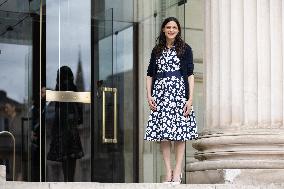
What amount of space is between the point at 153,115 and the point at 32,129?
118 inches

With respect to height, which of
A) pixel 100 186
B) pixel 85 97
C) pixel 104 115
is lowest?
pixel 100 186

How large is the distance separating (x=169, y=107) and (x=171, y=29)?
2.81 ft

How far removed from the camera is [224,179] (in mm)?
11516

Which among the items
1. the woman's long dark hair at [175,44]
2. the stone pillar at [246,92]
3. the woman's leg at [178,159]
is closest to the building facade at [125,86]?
the stone pillar at [246,92]

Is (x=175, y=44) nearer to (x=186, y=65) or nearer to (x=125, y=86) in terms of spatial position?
(x=186, y=65)

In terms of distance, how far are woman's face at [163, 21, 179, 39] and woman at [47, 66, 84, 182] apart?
3.10m

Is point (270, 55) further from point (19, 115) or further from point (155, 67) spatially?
point (19, 115)

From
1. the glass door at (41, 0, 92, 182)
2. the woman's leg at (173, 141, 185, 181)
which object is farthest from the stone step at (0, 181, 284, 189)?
the glass door at (41, 0, 92, 182)

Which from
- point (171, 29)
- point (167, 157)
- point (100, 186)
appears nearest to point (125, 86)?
point (171, 29)

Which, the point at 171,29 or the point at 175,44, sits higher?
the point at 171,29

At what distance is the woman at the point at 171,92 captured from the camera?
11.5m

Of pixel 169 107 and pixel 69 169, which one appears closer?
pixel 169 107

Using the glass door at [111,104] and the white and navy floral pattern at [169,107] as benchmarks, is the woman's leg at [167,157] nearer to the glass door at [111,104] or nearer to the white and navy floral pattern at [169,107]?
the white and navy floral pattern at [169,107]

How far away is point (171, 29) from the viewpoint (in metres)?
11.5
